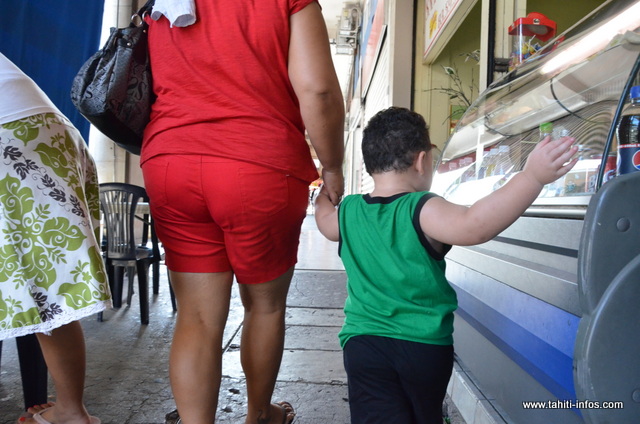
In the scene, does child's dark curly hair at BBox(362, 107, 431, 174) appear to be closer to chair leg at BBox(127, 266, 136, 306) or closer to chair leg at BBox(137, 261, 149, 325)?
chair leg at BBox(137, 261, 149, 325)

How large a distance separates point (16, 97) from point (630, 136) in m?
1.71

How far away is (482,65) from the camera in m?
4.00

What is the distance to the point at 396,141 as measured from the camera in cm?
147

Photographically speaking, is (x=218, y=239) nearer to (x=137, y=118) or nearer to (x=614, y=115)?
(x=137, y=118)

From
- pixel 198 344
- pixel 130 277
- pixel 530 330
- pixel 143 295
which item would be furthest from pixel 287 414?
pixel 130 277

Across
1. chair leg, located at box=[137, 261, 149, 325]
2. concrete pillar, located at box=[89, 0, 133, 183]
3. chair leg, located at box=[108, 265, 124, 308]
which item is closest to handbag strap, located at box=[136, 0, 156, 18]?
chair leg, located at box=[137, 261, 149, 325]

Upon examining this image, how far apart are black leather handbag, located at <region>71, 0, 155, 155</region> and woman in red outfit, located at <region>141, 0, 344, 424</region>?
4cm

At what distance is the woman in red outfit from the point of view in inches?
59.2

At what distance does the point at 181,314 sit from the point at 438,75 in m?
5.99

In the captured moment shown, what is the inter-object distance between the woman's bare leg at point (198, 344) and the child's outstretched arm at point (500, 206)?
710mm

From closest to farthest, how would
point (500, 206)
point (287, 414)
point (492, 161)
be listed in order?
point (500, 206) < point (287, 414) < point (492, 161)

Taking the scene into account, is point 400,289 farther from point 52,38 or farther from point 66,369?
point 52,38

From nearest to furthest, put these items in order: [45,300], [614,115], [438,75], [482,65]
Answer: [614,115], [45,300], [482,65], [438,75]

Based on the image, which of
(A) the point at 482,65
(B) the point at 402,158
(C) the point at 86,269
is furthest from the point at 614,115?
(A) the point at 482,65
